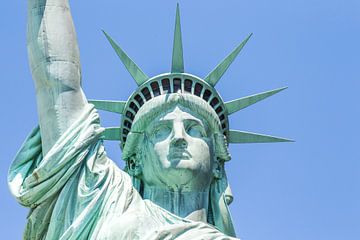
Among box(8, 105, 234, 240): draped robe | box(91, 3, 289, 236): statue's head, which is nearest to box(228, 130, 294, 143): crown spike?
box(91, 3, 289, 236): statue's head

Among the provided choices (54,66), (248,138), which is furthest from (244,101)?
(54,66)

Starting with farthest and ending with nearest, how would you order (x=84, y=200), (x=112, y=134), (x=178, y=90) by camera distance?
1. (x=112, y=134)
2. (x=178, y=90)
3. (x=84, y=200)

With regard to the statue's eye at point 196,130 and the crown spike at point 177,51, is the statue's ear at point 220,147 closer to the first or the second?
the statue's eye at point 196,130

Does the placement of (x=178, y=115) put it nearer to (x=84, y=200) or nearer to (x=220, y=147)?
(x=220, y=147)

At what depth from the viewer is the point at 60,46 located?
20531mm

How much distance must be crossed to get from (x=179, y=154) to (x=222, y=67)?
1725 millimetres

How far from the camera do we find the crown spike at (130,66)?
22.0 metres

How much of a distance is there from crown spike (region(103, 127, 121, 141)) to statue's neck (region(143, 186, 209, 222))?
1.59 meters

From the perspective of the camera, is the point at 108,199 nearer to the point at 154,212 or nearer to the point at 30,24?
the point at 154,212

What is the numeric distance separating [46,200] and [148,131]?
2.26m

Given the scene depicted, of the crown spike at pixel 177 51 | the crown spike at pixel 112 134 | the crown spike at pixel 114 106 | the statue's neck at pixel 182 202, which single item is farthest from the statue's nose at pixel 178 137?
the crown spike at pixel 112 134

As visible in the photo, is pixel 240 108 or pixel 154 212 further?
pixel 240 108

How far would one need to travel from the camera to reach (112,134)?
2255 centimetres

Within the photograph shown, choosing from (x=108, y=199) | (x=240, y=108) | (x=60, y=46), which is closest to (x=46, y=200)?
(x=108, y=199)
